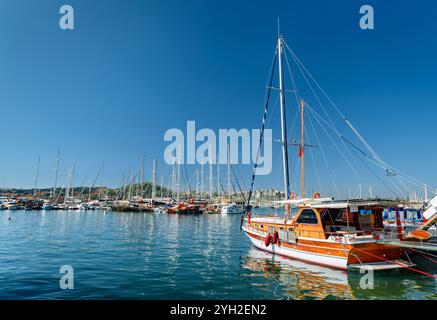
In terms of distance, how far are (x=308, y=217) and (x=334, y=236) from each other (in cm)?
214

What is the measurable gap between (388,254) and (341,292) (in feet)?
17.3

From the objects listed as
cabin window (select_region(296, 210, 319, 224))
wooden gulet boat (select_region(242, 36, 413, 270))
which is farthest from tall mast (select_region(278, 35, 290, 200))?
cabin window (select_region(296, 210, 319, 224))

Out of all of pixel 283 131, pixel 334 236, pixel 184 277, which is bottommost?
pixel 184 277

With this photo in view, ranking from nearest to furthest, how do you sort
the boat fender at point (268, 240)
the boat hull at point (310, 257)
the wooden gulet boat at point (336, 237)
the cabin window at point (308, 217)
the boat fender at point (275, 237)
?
the wooden gulet boat at point (336, 237)
the boat hull at point (310, 257)
the cabin window at point (308, 217)
the boat fender at point (275, 237)
the boat fender at point (268, 240)

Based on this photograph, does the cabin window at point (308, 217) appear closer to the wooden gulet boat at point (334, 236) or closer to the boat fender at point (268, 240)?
the wooden gulet boat at point (334, 236)

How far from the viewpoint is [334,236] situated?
16047 millimetres

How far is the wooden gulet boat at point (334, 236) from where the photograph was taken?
1498 cm

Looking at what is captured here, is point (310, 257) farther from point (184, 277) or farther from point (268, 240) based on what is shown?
point (184, 277)

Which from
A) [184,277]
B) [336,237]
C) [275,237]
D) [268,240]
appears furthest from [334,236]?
[184,277]

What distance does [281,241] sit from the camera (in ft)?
63.1

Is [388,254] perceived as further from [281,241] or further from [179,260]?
[179,260]

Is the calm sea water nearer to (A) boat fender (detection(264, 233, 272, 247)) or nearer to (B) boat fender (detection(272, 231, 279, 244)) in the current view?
(A) boat fender (detection(264, 233, 272, 247))

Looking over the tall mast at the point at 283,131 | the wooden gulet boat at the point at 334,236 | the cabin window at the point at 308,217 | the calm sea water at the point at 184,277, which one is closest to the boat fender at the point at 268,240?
the wooden gulet boat at the point at 334,236

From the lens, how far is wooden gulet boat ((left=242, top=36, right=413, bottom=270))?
14977mm
